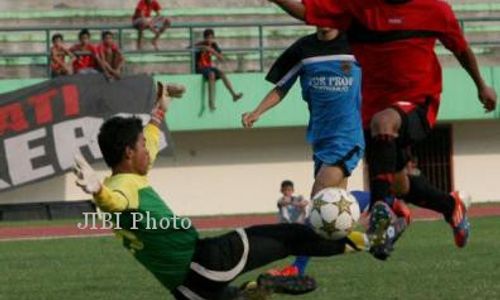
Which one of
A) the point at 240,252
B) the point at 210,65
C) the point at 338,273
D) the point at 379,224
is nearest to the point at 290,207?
the point at 210,65

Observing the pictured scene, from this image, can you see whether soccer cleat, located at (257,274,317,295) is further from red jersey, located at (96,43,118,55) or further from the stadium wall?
the stadium wall

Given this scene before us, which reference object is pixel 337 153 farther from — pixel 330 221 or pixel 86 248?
pixel 86 248

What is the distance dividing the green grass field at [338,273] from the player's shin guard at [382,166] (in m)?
1.39

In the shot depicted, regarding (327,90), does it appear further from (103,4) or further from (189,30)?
(103,4)

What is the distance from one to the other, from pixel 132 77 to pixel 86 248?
31.8 ft

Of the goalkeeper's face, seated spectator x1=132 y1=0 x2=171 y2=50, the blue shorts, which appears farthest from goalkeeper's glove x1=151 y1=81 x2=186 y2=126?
seated spectator x1=132 y1=0 x2=171 y2=50

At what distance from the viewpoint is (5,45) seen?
3148cm

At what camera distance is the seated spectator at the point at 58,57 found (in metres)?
28.5

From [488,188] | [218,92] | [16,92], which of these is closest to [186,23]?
[218,92]

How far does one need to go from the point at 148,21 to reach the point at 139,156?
67.6 ft

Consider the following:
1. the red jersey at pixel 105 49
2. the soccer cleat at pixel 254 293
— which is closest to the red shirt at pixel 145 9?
the red jersey at pixel 105 49

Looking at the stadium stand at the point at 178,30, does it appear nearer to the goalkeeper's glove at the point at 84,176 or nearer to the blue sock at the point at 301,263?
the blue sock at the point at 301,263

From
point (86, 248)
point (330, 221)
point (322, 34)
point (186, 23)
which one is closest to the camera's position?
point (330, 221)

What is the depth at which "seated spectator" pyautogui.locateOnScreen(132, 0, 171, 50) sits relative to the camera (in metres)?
30.0
